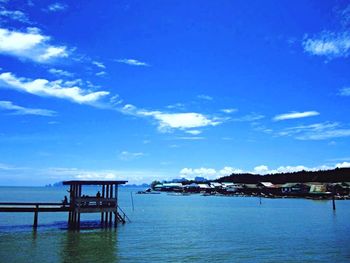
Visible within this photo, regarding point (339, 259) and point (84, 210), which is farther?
point (84, 210)

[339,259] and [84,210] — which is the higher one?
[84,210]

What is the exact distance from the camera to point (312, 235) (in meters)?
42.8

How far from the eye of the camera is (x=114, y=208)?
46.0 m

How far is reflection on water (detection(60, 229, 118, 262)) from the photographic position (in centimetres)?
2881

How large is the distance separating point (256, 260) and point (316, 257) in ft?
17.0

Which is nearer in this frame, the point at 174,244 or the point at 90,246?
the point at 90,246

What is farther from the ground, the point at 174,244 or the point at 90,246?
the point at 90,246

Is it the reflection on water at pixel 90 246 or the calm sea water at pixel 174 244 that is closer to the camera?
the reflection on water at pixel 90 246

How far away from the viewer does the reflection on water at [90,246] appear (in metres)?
28.8

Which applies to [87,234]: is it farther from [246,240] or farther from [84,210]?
[246,240]

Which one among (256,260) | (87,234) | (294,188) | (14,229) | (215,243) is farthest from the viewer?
(294,188)

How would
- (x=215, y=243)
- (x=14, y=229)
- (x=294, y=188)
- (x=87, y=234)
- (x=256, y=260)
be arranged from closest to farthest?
(x=256, y=260) → (x=215, y=243) → (x=87, y=234) → (x=14, y=229) → (x=294, y=188)

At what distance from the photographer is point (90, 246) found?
34031 mm

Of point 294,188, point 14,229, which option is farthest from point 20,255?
point 294,188
